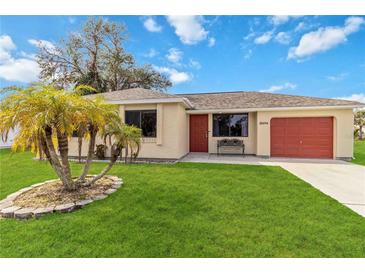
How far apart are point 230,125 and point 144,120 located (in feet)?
18.5

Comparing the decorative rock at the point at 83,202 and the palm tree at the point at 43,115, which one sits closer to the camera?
the palm tree at the point at 43,115

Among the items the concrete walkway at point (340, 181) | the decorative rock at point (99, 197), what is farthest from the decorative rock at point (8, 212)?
the concrete walkway at point (340, 181)

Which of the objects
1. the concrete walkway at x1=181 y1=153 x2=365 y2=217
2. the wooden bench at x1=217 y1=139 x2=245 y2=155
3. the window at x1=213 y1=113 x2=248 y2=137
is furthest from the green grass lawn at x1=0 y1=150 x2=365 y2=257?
the window at x1=213 y1=113 x2=248 y2=137

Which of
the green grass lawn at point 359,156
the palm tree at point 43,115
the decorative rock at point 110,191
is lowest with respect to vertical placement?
the decorative rock at point 110,191

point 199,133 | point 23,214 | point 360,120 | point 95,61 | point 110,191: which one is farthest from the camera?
point 360,120

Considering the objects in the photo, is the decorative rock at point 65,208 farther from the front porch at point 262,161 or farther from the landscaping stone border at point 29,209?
the front porch at point 262,161

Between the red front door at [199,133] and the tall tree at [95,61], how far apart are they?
13.7m

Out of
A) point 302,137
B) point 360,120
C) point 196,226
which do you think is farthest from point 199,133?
point 360,120

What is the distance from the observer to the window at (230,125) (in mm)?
11188

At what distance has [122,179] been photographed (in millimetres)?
5770

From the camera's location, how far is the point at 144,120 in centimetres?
925

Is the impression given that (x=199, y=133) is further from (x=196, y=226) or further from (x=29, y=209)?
(x=29, y=209)

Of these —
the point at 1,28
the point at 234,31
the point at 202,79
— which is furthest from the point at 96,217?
the point at 202,79
